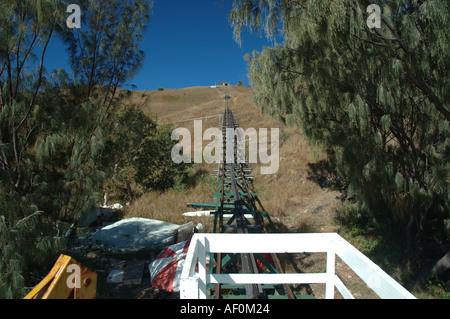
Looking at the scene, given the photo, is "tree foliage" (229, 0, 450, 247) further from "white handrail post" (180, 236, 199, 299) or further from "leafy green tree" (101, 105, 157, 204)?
"white handrail post" (180, 236, 199, 299)

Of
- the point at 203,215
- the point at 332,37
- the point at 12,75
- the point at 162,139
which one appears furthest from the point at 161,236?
the point at 162,139

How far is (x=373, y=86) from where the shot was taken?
5.00 metres

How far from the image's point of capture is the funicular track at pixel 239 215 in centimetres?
467

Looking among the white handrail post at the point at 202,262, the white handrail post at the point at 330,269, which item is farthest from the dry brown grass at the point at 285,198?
the white handrail post at the point at 202,262

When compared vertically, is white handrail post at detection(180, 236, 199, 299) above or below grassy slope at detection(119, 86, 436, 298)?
above

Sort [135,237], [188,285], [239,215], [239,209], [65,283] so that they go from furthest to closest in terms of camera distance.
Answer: [239,209], [239,215], [135,237], [65,283], [188,285]

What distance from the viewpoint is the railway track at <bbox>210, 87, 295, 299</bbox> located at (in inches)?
187

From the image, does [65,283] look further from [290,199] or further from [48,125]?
[290,199]

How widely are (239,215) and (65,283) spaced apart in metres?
4.77

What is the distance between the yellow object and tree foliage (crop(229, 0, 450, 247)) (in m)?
4.54

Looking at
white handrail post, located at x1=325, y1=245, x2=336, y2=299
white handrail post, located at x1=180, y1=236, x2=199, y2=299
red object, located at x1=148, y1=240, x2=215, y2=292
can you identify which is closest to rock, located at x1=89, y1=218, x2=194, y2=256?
red object, located at x1=148, y1=240, x2=215, y2=292

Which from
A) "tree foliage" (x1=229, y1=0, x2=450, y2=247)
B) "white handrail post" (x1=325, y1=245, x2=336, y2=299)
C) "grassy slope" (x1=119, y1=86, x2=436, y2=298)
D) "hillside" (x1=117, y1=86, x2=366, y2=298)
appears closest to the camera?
"white handrail post" (x1=325, y1=245, x2=336, y2=299)

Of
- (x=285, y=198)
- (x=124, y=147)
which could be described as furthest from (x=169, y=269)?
(x=285, y=198)
